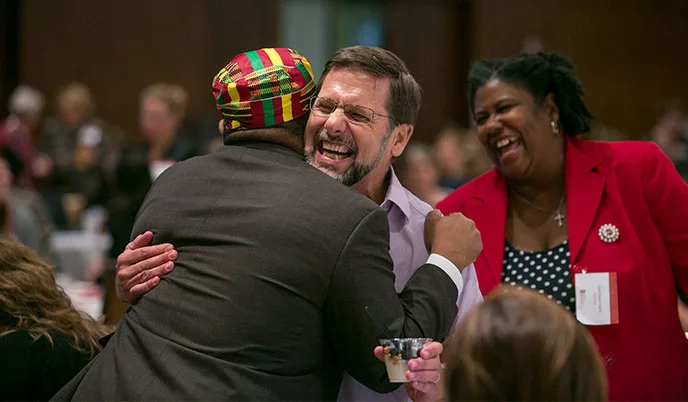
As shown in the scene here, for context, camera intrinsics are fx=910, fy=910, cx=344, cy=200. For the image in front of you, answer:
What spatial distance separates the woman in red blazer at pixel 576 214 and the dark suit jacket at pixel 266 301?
0.98m

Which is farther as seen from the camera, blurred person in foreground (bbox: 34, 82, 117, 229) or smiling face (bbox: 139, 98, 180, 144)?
blurred person in foreground (bbox: 34, 82, 117, 229)

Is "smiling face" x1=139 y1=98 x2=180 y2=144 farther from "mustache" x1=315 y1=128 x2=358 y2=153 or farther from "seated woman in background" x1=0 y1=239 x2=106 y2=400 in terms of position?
"mustache" x1=315 y1=128 x2=358 y2=153

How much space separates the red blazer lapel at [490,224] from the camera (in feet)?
9.79

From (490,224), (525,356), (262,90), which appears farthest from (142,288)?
(490,224)

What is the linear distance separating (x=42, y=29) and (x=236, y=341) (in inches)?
452

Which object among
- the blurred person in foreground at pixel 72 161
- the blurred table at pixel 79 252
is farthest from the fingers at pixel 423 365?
the blurred person in foreground at pixel 72 161

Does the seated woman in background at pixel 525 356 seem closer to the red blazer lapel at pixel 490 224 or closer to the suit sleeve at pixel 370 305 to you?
the suit sleeve at pixel 370 305

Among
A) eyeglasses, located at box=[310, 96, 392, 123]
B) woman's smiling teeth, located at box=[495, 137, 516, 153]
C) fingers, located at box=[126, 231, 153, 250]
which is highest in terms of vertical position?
eyeglasses, located at box=[310, 96, 392, 123]

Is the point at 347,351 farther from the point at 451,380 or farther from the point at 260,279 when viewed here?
the point at 451,380

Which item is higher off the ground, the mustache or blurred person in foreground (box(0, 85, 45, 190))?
the mustache

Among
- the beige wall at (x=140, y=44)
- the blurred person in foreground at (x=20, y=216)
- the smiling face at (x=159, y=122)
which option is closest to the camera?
the blurred person in foreground at (x=20, y=216)

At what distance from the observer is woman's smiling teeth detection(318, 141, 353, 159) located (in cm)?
242

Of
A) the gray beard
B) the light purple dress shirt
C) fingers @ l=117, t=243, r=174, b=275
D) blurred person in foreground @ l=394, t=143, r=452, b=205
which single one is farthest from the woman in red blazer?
blurred person in foreground @ l=394, t=143, r=452, b=205

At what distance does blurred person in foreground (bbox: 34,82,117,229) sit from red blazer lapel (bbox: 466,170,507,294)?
5.96 meters
